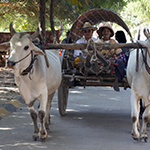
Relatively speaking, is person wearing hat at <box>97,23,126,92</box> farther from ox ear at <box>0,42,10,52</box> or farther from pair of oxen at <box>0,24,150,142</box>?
ox ear at <box>0,42,10,52</box>

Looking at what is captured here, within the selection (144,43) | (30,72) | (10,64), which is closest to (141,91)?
(144,43)

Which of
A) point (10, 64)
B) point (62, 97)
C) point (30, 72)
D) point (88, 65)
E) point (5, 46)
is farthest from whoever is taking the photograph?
point (62, 97)

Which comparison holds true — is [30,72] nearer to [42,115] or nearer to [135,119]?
[42,115]

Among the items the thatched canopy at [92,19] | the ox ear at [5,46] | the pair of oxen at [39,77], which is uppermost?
the thatched canopy at [92,19]

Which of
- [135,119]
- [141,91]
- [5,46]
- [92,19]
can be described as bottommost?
[135,119]

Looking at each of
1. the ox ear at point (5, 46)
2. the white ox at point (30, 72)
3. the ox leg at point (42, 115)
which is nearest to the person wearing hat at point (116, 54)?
the white ox at point (30, 72)

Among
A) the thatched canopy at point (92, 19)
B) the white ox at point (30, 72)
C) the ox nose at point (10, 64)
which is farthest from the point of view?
the thatched canopy at point (92, 19)

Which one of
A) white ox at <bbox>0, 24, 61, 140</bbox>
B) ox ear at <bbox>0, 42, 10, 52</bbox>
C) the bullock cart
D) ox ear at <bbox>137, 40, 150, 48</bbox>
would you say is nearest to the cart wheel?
the bullock cart

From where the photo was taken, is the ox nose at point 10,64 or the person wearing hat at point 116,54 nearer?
the ox nose at point 10,64

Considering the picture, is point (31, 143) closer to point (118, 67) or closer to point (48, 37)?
point (118, 67)

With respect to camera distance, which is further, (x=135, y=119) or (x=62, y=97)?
(x=62, y=97)

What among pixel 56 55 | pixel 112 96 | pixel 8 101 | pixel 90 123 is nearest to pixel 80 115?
pixel 90 123

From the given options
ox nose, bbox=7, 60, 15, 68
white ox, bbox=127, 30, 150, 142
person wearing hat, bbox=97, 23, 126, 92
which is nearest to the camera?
ox nose, bbox=7, 60, 15, 68

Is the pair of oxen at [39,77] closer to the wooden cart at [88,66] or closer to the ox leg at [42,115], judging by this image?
the ox leg at [42,115]
